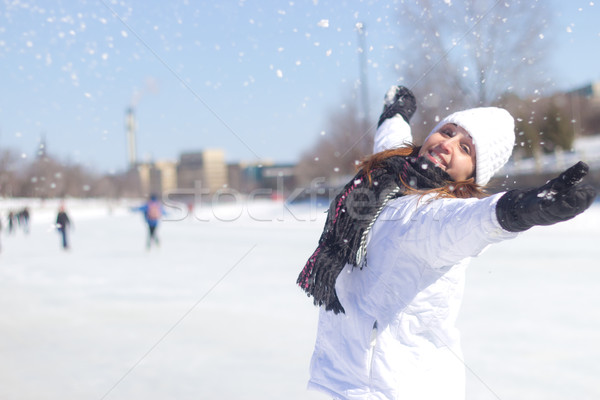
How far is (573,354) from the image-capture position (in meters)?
3.14

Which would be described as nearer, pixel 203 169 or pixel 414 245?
pixel 414 245

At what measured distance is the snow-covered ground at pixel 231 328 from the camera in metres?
2.84

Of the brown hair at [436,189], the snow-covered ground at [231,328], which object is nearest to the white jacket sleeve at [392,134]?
the brown hair at [436,189]

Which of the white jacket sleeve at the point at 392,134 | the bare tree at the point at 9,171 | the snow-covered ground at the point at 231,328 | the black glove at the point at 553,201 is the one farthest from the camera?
the bare tree at the point at 9,171

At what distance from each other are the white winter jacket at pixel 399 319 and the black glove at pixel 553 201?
0.21 m

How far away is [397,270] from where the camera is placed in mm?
1291

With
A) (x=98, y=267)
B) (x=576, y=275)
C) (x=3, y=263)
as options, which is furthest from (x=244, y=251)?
(x=576, y=275)

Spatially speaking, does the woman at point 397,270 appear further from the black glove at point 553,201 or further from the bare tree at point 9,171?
the bare tree at point 9,171

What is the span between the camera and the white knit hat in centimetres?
132

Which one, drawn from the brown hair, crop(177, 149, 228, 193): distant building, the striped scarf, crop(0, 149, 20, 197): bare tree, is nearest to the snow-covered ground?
crop(177, 149, 228, 193): distant building

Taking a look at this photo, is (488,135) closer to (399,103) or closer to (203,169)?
(399,103)

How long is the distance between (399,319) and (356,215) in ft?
0.98

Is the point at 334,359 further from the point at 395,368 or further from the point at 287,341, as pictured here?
the point at 287,341

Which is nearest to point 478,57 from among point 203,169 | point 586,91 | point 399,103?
point 399,103
